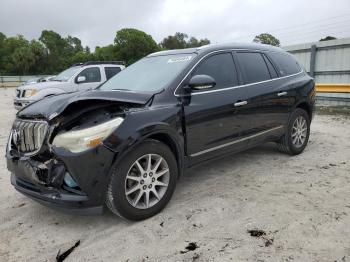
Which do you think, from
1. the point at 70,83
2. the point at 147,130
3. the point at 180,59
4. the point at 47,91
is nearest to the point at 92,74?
the point at 70,83

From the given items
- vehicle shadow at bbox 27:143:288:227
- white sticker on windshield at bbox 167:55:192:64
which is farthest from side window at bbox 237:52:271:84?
vehicle shadow at bbox 27:143:288:227

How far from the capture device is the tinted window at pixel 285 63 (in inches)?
216

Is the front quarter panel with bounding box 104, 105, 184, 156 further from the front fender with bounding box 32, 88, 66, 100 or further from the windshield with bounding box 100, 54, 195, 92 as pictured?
the front fender with bounding box 32, 88, 66, 100

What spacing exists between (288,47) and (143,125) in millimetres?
12823

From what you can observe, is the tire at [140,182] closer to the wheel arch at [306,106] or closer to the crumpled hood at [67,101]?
the crumpled hood at [67,101]

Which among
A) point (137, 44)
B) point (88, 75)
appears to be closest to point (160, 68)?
point (88, 75)

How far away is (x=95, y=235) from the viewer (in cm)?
327

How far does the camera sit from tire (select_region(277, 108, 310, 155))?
18.2 feet

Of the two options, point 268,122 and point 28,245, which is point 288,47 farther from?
point 28,245

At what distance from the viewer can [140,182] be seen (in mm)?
3424

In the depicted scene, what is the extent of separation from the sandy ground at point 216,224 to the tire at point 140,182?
6.1 inches

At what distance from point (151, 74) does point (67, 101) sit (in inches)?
48.9

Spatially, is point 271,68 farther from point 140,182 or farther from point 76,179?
point 76,179

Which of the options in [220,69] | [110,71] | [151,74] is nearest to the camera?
[151,74]
